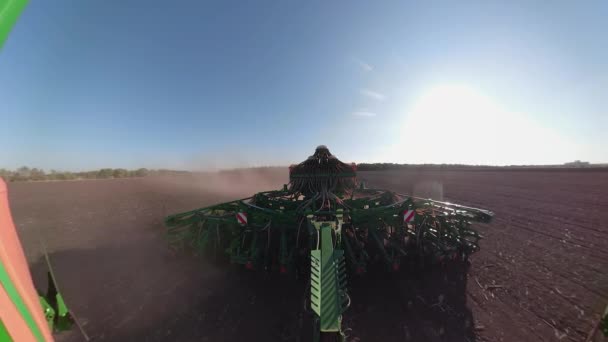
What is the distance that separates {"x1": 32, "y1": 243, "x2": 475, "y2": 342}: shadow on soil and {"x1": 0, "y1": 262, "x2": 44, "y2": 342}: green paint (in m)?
2.61

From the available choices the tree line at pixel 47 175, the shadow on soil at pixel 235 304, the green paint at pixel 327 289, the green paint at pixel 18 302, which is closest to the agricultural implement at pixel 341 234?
the shadow on soil at pixel 235 304

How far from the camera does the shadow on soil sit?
3213 mm

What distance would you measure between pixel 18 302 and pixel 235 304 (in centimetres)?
338

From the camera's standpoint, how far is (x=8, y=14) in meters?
1.10

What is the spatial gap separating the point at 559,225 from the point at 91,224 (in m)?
20.4

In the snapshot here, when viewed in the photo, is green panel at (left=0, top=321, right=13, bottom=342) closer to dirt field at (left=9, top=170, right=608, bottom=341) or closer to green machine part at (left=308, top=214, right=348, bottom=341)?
green machine part at (left=308, top=214, right=348, bottom=341)

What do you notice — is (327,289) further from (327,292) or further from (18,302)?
(18,302)

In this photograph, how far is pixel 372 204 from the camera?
5691 millimetres

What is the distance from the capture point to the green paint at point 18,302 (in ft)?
3.42

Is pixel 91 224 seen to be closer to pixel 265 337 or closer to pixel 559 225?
pixel 265 337

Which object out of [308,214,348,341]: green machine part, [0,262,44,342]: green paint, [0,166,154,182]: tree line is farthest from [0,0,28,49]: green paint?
[0,166,154,182]: tree line

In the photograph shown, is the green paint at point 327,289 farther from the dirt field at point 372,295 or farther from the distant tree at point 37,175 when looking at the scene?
the distant tree at point 37,175

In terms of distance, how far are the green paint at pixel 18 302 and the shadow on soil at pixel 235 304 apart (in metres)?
2.61

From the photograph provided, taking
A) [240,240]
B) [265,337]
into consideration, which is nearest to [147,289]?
[240,240]
